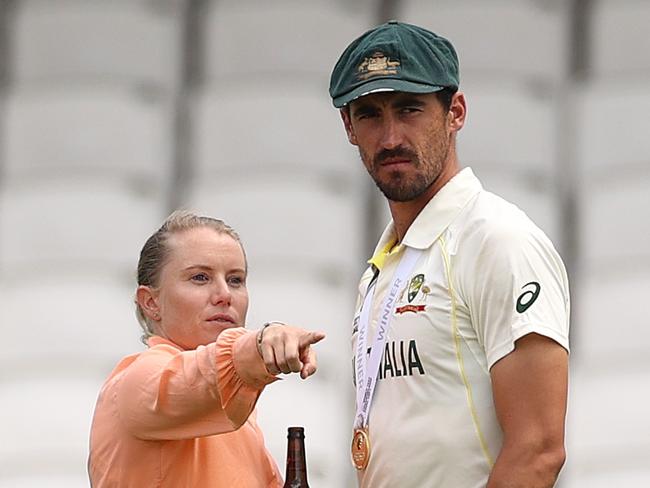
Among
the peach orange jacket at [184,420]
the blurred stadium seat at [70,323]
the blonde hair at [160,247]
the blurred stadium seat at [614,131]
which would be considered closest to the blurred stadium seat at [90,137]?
the blurred stadium seat at [70,323]

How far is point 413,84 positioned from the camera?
76.5 inches

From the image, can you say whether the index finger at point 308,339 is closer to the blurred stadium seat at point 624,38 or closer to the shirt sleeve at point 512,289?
the shirt sleeve at point 512,289

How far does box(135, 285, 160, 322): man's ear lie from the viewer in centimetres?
212

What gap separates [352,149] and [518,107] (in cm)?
52

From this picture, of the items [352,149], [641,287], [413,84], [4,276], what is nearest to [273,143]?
[352,149]

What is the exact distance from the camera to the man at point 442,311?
182cm

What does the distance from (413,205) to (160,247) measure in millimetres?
359

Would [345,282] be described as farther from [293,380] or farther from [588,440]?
[588,440]

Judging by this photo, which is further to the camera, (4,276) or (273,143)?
(273,143)

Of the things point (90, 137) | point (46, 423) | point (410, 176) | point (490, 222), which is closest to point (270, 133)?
point (90, 137)

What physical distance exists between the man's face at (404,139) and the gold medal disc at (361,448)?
316 millimetres

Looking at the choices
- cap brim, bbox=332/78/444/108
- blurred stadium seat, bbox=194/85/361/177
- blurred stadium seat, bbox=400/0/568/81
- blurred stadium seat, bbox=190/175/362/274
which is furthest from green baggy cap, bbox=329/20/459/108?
blurred stadium seat, bbox=400/0/568/81

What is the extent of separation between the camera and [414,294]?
1943 millimetres

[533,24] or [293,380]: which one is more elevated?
[533,24]
